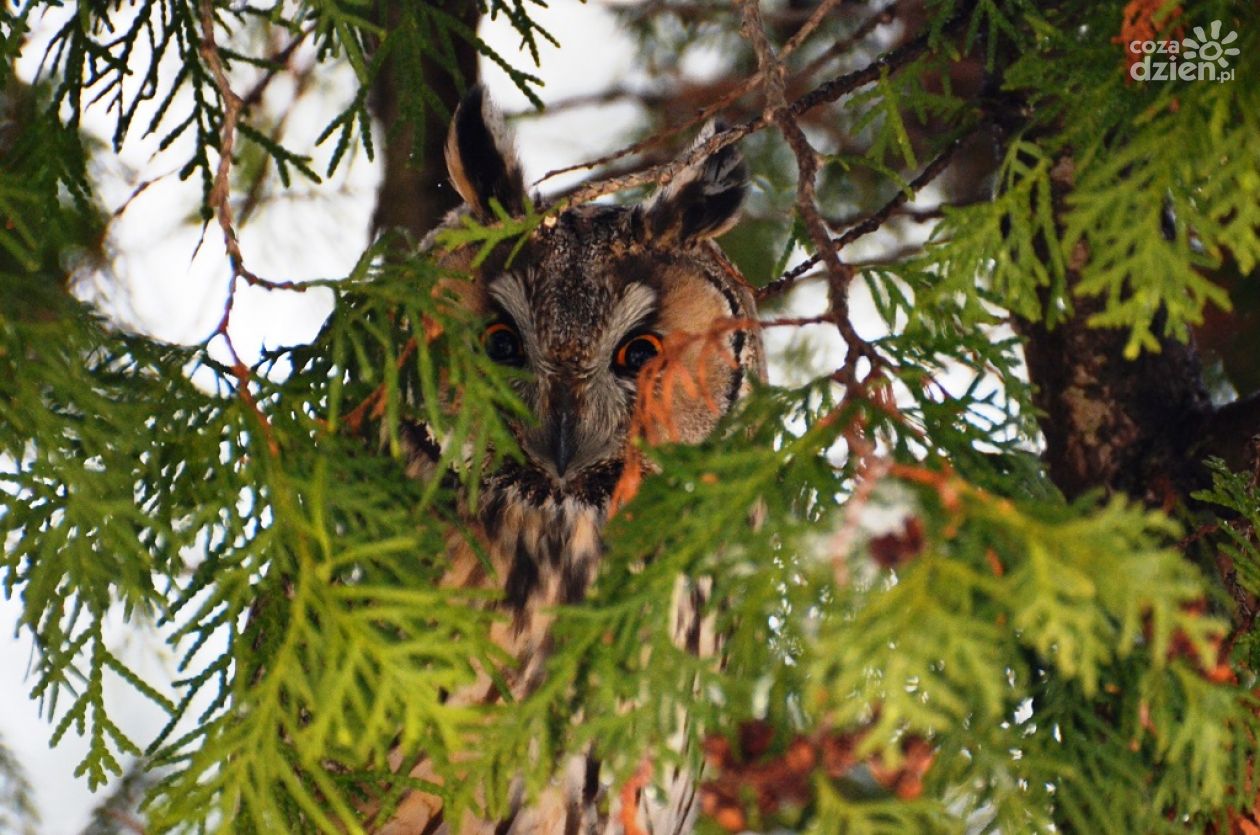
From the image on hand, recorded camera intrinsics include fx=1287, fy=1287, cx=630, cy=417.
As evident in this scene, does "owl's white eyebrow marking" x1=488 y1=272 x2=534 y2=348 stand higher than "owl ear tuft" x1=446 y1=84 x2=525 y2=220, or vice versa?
"owl ear tuft" x1=446 y1=84 x2=525 y2=220

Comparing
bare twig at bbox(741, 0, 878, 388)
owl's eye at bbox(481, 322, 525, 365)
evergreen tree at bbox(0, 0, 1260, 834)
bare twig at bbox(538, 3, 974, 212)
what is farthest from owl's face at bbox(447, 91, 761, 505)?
bare twig at bbox(741, 0, 878, 388)

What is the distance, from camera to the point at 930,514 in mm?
857

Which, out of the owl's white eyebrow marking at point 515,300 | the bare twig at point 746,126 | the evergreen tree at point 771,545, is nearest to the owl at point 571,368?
the owl's white eyebrow marking at point 515,300

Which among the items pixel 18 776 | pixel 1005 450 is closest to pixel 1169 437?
pixel 1005 450

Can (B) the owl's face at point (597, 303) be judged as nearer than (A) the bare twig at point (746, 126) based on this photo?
No

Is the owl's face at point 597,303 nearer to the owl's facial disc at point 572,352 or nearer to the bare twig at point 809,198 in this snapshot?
the owl's facial disc at point 572,352

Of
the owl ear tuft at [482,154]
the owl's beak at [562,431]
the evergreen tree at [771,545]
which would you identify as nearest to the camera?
the evergreen tree at [771,545]

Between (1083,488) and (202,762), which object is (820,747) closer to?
(202,762)

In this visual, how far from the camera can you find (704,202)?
1.77m

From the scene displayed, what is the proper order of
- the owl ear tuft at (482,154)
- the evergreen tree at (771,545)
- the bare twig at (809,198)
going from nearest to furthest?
the evergreen tree at (771,545)
the bare twig at (809,198)
the owl ear tuft at (482,154)

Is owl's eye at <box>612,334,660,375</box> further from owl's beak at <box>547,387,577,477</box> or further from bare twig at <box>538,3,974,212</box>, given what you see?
bare twig at <box>538,3,974,212</box>

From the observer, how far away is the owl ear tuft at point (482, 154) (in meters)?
1.70

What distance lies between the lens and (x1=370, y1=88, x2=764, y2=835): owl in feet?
5.26

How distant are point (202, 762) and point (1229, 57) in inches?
39.5
